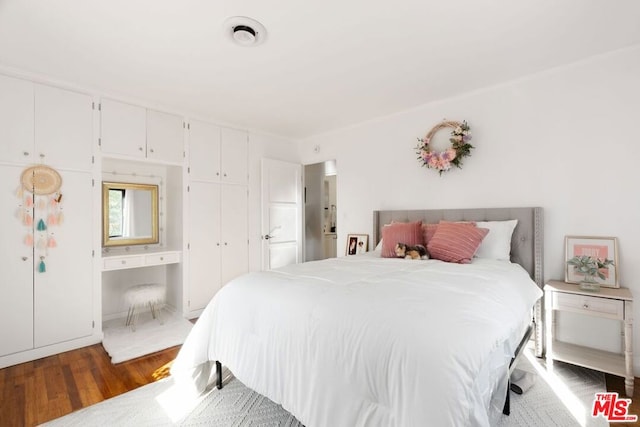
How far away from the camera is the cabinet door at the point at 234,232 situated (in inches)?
156

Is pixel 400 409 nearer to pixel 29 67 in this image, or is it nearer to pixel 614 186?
pixel 614 186

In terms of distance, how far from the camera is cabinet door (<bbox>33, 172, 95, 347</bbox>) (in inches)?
106

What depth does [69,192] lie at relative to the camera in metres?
2.85

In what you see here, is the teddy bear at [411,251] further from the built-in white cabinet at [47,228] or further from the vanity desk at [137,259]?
the built-in white cabinet at [47,228]

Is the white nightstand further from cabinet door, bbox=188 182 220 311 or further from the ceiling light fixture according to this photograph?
cabinet door, bbox=188 182 220 311

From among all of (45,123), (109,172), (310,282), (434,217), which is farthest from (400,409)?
(109,172)

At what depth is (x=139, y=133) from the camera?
327cm

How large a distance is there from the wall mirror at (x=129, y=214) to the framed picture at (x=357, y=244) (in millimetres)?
2512

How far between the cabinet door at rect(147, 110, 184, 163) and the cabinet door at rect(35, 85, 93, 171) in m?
0.54

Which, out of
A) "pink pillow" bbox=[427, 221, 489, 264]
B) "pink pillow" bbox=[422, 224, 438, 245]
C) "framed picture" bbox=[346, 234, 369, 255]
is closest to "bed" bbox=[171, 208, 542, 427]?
"pink pillow" bbox=[427, 221, 489, 264]

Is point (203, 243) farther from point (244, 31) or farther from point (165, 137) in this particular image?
point (244, 31)

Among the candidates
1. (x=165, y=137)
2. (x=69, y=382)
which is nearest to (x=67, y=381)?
(x=69, y=382)

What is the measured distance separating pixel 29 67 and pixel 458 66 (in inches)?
142

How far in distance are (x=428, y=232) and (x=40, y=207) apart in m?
3.57
